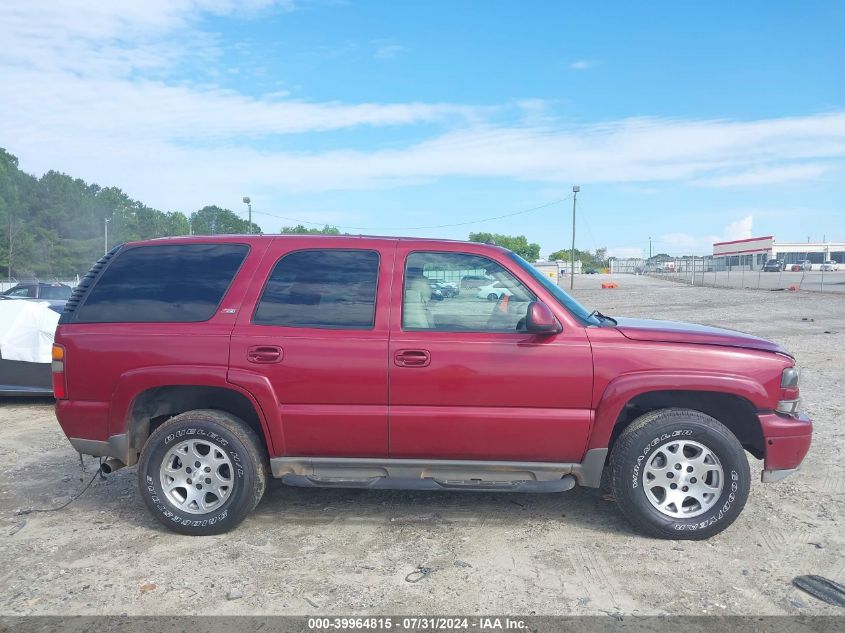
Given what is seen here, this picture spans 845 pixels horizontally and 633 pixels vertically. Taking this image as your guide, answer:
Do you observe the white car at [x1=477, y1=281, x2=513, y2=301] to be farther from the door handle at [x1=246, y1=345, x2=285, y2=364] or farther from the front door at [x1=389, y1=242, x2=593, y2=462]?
the door handle at [x1=246, y1=345, x2=285, y2=364]

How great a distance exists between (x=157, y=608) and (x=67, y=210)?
7814 centimetres

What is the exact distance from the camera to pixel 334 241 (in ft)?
14.6

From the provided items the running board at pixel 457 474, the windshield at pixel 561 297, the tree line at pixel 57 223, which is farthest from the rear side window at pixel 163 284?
the tree line at pixel 57 223

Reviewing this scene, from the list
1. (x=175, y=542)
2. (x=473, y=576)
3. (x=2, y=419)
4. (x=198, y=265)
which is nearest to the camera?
(x=473, y=576)

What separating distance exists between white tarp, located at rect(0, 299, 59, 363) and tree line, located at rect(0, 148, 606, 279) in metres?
44.5

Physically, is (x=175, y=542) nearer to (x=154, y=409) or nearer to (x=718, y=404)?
(x=154, y=409)

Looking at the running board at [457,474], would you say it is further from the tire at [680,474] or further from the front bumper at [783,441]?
the front bumper at [783,441]

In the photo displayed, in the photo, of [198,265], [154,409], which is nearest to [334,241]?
[198,265]

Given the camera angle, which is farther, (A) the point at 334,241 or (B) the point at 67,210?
(B) the point at 67,210

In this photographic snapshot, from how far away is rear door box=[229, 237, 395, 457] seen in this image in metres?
4.10

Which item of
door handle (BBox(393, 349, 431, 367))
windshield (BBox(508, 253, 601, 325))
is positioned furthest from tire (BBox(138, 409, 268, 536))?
windshield (BBox(508, 253, 601, 325))

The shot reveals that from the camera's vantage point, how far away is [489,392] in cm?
404

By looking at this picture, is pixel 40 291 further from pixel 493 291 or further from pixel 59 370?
pixel 493 291

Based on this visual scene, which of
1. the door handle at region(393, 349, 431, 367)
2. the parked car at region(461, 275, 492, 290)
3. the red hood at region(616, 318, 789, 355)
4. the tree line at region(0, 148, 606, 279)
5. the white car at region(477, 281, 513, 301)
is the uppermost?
the tree line at region(0, 148, 606, 279)
